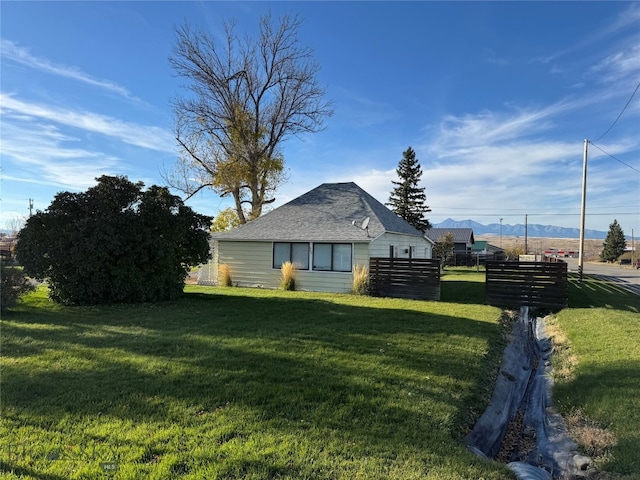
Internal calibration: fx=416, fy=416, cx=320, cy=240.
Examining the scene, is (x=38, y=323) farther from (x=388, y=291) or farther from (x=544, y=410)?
(x=388, y=291)

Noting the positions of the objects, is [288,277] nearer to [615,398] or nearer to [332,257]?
[332,257]

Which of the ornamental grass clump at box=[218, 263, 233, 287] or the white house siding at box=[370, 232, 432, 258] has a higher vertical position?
the white house siding at box=[370, 232, 432, 258]

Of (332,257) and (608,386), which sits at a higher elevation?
(332,257)

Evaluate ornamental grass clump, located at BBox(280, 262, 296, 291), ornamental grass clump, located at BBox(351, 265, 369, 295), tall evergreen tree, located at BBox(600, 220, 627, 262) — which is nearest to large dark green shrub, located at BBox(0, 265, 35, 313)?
ornamental grass clump, located at BBox(280, 262, 296, 291)

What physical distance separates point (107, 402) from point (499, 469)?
3543 mm

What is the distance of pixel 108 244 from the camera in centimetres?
1045

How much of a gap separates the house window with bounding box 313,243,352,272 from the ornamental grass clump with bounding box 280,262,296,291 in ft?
3.03

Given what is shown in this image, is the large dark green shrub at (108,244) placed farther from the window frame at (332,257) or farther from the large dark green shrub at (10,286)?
the window frame at (332,257)

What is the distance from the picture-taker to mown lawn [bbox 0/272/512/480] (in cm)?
304

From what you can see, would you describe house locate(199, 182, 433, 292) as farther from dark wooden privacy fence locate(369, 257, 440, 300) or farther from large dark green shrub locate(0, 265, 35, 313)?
large dark green shrub locate(0, 265, 35, 313)

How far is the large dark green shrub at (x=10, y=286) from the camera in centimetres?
868

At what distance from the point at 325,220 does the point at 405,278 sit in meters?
4.93

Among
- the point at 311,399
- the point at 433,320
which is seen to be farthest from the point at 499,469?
the point at 433,320

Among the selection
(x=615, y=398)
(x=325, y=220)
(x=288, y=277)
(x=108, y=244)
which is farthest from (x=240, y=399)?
(x=325, y=220)
